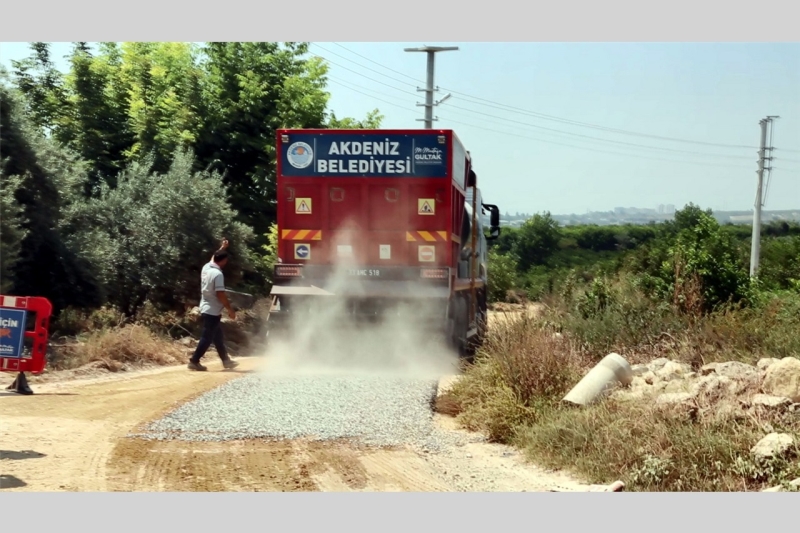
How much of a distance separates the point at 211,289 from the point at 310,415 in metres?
4.61

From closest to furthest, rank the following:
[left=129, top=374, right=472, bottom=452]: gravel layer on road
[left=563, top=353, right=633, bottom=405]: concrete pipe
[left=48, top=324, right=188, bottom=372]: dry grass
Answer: [left=129, top=374, right=472, bottom=452]: gravel layer on road
[left=563, top=353, right=633, bottom=405]: concrete pipe
[left=48, top=324, right=188, bottom=372]: dry grass

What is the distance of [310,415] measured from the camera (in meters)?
9.84

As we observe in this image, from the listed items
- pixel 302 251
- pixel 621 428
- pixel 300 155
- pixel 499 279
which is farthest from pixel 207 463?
pixel 499 279

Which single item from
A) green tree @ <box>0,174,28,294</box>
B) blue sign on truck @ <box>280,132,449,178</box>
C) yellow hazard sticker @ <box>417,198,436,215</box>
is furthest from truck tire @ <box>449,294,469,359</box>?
green tree @ <box>0,174,28,294</box>

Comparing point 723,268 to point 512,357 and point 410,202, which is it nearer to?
point 410,202

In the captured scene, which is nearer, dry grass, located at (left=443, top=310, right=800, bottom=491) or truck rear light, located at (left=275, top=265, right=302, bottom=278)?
dry grass, located at (left=443, top=310, right=800, bottom=491)

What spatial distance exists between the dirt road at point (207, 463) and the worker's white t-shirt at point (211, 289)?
389 centimetres

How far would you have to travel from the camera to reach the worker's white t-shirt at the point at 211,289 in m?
13.9

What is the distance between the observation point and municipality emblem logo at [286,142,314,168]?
49.1 feet

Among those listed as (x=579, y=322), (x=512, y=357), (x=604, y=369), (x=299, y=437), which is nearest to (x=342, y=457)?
(x=299, y=437)

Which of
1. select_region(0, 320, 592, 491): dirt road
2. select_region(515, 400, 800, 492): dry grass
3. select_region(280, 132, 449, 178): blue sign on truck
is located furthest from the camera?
select_region(280, 132, 449, 178): blue sign on truck

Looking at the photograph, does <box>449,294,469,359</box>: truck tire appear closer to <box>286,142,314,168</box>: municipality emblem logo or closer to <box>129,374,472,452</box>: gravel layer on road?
<box>129,374,472,452</box>: gravel layer on road

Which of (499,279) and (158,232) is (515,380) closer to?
(158,232)

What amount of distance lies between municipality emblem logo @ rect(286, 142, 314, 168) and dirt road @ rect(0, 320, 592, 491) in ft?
19.1
